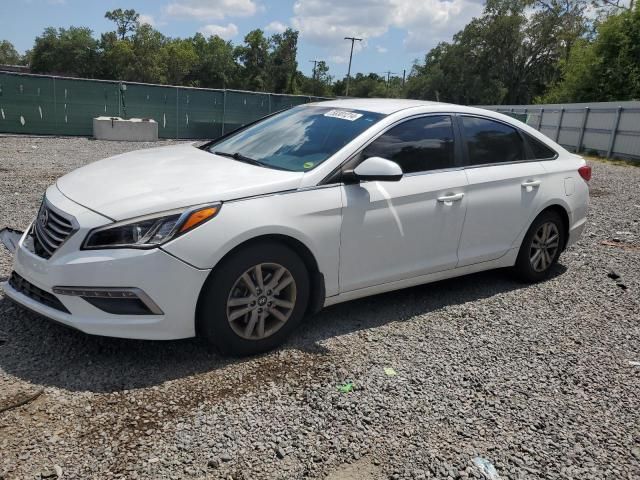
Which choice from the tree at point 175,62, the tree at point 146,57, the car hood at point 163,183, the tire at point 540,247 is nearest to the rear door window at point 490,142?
the tire at point 540,247

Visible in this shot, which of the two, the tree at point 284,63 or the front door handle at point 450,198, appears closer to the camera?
the front door handle at point 450,198

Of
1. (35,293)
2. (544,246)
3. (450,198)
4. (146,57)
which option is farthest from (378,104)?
(146,57)

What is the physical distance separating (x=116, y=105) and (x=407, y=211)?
56.0ft

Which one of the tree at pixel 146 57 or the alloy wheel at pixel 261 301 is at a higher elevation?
the tree at pixel 146 57

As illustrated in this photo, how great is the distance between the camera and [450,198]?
14.2ft

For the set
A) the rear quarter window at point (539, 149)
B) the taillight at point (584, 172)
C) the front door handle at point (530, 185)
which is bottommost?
the front door handle at point (530, 185)

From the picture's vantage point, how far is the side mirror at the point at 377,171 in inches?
146

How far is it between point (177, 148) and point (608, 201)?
31.4ft

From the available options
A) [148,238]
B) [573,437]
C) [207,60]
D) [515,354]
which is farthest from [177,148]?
[207,60]

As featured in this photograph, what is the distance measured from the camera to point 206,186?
11.0 ft

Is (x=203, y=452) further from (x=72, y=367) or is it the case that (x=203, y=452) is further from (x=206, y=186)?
(x=206, y=186)

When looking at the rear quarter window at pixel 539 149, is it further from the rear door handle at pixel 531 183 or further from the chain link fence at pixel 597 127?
the chain link fence at pixel 597 127

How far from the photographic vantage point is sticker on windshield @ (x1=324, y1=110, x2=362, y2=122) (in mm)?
4270

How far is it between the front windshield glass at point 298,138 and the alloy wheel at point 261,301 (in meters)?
0.77
